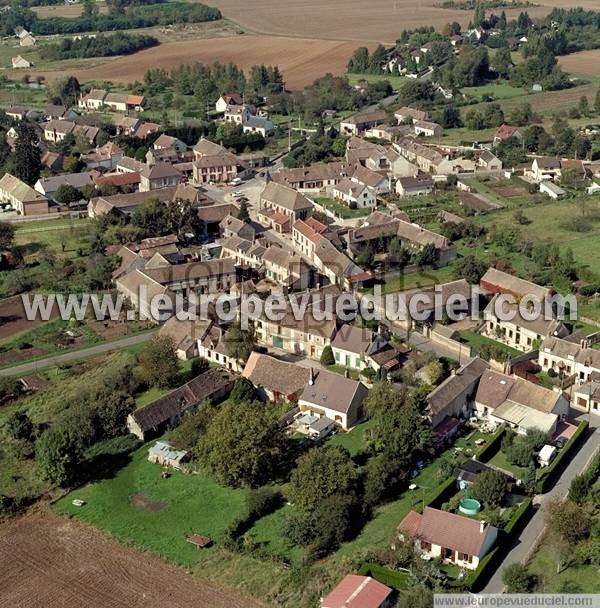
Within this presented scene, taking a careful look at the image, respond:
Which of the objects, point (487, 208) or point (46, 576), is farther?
point (487, 208)

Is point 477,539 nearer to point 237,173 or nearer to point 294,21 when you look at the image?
point 237,173

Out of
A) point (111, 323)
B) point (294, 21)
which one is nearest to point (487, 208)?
point (111, 323)

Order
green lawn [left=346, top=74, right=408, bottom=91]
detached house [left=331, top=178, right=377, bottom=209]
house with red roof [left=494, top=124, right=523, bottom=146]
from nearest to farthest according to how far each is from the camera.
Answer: detached house [left=331, top=178, right=377, bottom=209]
house with red roof [left=494, top=124, right=523, bottom=146]
green lawn [left=346, top=74, right=408, bottom=91]

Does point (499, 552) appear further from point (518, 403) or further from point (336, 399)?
point (336, 399)

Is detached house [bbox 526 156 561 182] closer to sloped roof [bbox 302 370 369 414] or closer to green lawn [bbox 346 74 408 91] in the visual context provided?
green lawn [bbox 346 74 408 91]

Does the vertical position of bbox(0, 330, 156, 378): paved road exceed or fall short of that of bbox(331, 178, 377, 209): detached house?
it falls short

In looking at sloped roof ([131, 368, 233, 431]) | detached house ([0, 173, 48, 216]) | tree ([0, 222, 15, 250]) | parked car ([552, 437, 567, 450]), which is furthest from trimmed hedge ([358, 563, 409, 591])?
detached house ([0, 173, 48, 216])
